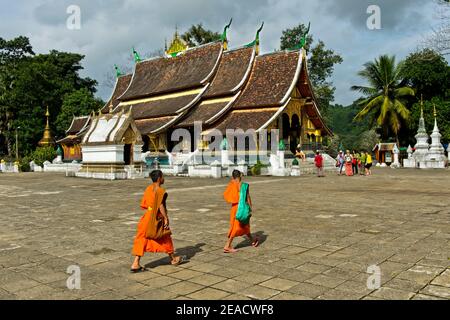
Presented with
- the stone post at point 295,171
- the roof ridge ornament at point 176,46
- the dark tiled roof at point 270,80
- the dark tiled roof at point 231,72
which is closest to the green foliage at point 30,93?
the roof ridge ornament at point 176,46

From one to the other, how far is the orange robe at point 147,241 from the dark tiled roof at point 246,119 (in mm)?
18539

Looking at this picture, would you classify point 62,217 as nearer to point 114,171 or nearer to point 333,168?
point 114,171

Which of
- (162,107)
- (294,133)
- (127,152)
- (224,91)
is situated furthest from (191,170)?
(294,133)

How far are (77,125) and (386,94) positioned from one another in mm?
28645

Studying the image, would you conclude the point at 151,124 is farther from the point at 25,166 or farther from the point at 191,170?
the point at 25,166

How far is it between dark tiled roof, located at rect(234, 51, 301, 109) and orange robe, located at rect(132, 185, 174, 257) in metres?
19.7

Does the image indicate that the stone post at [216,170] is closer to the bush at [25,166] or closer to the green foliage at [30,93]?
the bush at [25,166]

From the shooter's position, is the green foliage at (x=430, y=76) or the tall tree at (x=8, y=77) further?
the tall tree at (x=8, y=77)

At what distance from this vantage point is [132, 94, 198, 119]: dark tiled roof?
27.1 m

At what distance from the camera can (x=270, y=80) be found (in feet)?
A: 85.1

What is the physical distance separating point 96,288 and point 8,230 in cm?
385

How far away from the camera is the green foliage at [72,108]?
41812mm

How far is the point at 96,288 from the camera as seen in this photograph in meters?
3.96
